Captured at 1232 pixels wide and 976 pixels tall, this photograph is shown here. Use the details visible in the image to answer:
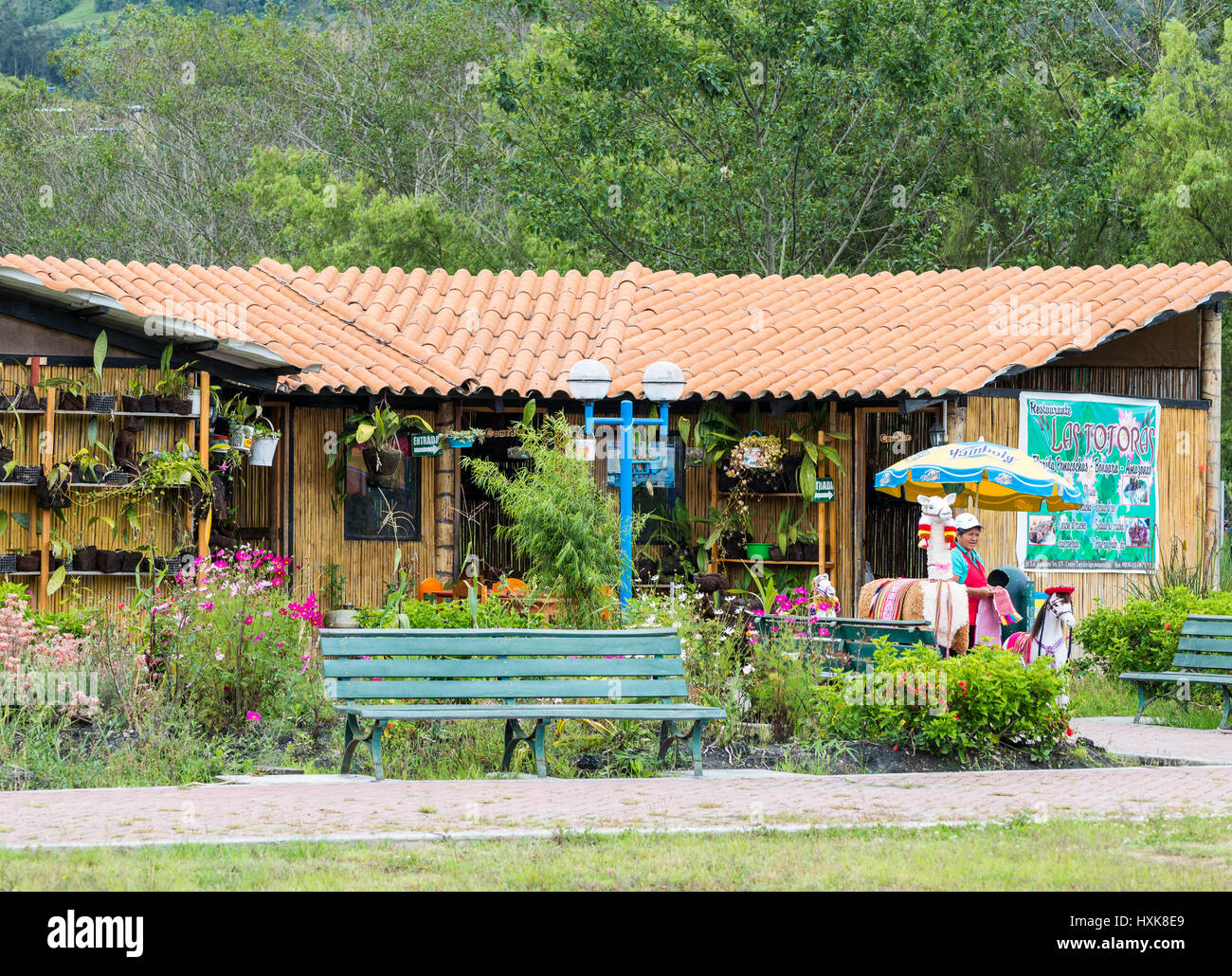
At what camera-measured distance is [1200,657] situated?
456 inches

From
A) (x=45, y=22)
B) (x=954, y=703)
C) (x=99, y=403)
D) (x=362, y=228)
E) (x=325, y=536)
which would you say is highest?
(x=45, y=22)

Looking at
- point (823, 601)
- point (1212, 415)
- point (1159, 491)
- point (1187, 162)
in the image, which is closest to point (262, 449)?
point (823, 601)

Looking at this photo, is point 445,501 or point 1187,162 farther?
point 1187,162

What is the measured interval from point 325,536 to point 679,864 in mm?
10097

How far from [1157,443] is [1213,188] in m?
9.05

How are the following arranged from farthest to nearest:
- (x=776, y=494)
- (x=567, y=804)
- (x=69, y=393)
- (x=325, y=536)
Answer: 1. (x=776, y=494)
2. (x=325, y=536)
3. (x=69, y=393)
4. (x=567, y=804)

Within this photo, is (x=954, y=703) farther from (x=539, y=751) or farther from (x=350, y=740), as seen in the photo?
(x=350, y=740)

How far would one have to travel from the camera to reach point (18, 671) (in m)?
9.02

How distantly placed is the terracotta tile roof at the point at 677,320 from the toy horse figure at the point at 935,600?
3636 millimetres

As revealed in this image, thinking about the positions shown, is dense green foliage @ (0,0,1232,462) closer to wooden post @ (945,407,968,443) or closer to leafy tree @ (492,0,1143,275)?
leafy tree @ (492,0,1143,275)

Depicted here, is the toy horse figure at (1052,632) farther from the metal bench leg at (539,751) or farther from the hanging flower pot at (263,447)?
the hanging flower pot at (263,447)

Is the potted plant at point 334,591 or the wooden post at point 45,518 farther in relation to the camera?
the potted plant at point 334,591

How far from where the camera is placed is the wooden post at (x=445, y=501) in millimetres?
15320

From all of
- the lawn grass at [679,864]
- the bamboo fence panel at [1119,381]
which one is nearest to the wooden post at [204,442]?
the lawn grass at [679,864]
